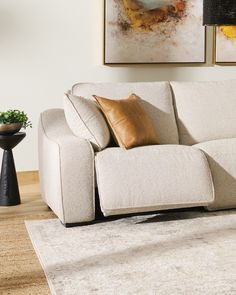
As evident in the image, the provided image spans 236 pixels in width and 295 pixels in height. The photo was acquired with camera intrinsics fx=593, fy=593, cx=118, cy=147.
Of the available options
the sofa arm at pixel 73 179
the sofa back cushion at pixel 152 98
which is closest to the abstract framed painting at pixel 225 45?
the sofa back cushion at pixel 152 98

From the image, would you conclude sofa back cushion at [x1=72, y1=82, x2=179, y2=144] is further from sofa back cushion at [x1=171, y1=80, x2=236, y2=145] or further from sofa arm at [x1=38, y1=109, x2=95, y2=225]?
sofa arm at [x1=38, y1=109, x2=95, y2=225]

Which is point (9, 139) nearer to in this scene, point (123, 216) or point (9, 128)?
point (9, 128)

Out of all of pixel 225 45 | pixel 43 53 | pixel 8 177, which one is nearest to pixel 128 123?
pixel 8 177

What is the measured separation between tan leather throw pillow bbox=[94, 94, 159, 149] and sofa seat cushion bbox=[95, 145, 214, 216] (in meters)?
0.11

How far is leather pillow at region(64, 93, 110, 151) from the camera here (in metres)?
3.61

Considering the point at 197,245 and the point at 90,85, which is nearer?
the point at 197,245

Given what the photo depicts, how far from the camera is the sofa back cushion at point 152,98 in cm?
401

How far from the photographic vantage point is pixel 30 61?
16.2 ft

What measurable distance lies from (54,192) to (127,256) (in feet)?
2.68

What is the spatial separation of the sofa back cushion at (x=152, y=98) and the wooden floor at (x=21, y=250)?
2.82 feet

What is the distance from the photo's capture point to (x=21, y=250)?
3.09 metres

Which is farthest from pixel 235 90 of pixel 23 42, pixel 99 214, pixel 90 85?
pixel 23 42

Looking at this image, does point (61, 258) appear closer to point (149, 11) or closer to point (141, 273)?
point (141, 273)

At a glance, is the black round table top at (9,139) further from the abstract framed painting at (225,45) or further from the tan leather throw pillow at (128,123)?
the abstract framed painting at (225,45)
